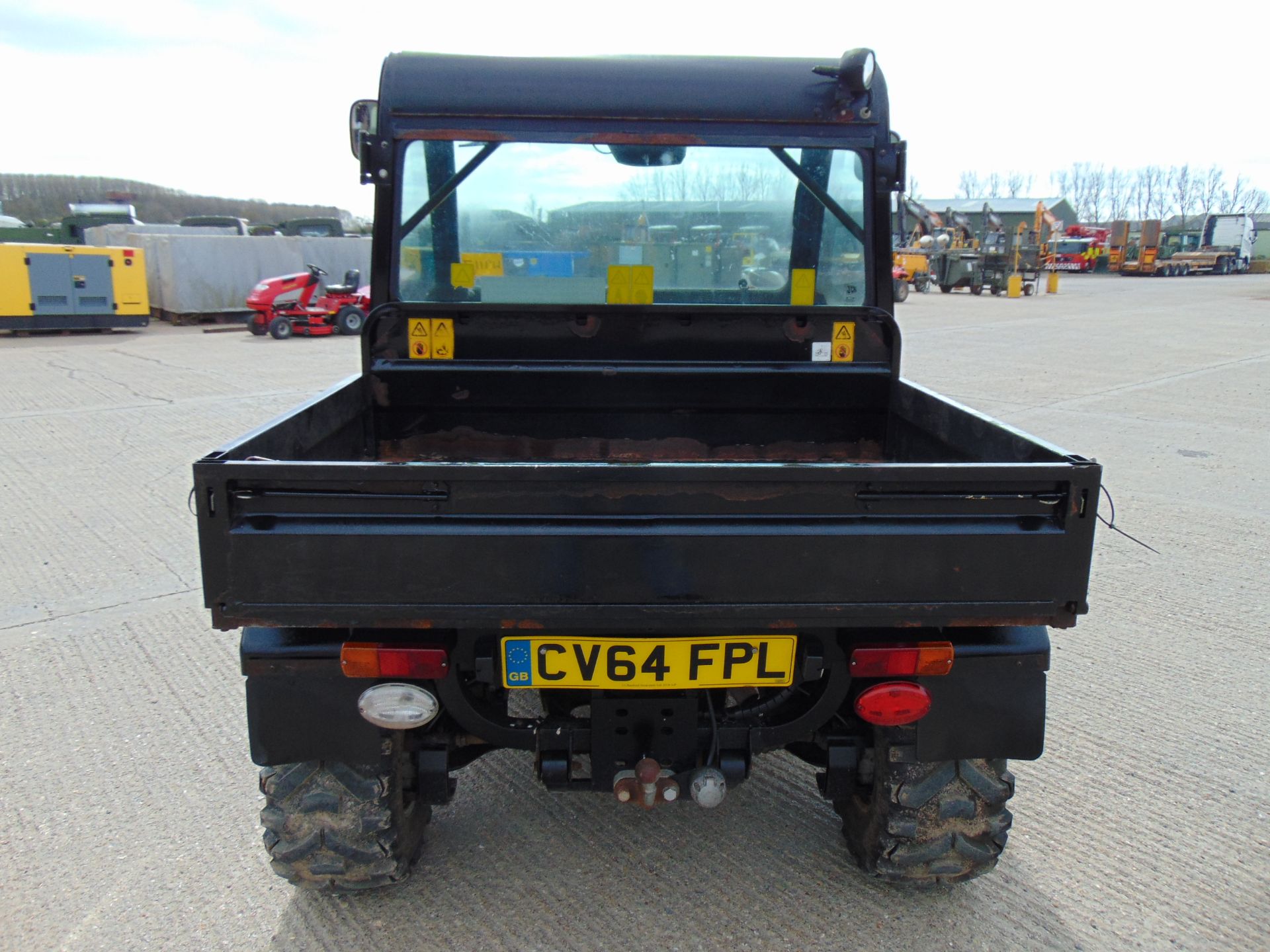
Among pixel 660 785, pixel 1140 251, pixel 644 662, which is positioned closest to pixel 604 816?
pixel 660 785

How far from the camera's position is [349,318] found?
1655 centimetres

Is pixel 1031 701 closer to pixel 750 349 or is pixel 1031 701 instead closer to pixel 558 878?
pixel 558 878

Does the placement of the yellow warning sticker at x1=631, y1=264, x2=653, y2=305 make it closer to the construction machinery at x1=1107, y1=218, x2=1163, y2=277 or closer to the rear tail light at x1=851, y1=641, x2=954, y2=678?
the rear tail light at x1=851, y1=641, x2=954, y2=678

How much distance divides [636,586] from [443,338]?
1.88 metres

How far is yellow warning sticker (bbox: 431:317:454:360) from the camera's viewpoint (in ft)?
11.7

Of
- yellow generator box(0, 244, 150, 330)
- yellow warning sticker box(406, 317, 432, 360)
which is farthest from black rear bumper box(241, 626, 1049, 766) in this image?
yellow generator box(0, 244, 150, 330)

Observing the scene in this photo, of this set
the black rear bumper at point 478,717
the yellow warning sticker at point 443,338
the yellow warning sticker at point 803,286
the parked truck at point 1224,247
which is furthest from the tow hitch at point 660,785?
the parked truck at point 1224,247

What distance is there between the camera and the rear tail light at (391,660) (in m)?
2.12

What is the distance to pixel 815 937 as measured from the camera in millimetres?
2412

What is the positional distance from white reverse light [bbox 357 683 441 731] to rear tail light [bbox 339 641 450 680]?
0.17ft

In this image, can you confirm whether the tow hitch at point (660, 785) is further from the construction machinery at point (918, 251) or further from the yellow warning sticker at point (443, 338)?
the construction machinery at point (918, 251)

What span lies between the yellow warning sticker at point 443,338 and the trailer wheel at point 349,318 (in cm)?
1355

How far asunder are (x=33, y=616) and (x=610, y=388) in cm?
301

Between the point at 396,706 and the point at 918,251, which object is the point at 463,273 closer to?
the point at 396,706
